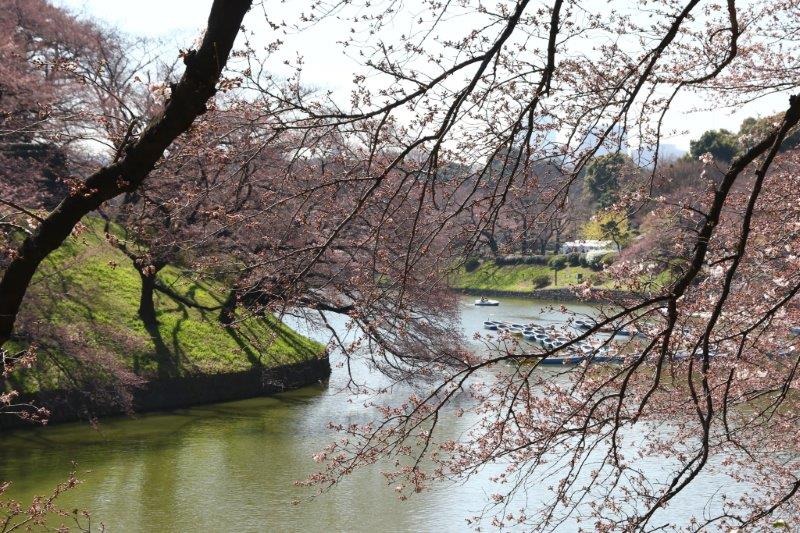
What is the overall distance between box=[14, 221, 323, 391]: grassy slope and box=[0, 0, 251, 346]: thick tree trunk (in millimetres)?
10123

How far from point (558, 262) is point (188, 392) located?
25.3 meters

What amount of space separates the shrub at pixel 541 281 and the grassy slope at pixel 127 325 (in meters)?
19.8

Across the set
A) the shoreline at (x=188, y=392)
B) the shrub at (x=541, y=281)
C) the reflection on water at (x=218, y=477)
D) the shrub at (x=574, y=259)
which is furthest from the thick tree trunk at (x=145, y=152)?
the shrub at (x=574, y=259)

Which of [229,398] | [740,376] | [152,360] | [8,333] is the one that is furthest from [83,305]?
[8,333]

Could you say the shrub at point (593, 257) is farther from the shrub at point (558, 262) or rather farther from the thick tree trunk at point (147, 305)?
the thick tree trunk at point (147, 305)

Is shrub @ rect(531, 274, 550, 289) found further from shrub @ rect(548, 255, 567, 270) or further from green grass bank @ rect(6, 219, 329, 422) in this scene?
green grass bank @ rect(6, 219, 329, 422)

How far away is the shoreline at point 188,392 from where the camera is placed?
1223 centimetres

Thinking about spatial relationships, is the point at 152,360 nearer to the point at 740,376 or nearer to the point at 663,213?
the point at 740,376

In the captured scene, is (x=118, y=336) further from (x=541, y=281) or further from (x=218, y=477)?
(x=541, y=281)

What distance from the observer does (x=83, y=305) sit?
1476 centimetres

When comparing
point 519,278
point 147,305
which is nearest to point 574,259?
point 519,278

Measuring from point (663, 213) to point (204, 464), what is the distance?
8108 mm

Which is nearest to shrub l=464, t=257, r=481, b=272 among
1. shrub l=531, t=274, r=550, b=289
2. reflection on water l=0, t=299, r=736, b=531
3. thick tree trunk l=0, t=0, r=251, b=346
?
thick tree trunk l=0, t=0, r=251, b=346

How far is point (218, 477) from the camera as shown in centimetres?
1041
